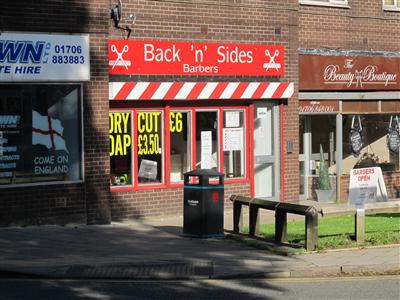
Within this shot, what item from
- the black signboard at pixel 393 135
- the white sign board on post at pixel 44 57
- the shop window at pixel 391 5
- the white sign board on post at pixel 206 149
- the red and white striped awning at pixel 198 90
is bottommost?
the white sign board on post at pixel 206 149

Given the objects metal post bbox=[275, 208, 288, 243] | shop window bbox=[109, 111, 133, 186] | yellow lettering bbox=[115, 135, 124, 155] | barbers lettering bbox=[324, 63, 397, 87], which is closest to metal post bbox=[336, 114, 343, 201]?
barbers lettering bbox=[324, 63, 397, 87]

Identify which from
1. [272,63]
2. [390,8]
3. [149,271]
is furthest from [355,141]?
[149,271]

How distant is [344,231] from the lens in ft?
45.0

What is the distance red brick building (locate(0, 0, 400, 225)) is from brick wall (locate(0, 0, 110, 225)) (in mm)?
22

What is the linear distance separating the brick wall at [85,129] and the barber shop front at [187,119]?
509mm

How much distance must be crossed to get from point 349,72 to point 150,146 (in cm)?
617

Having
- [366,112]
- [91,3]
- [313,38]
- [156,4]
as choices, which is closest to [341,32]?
[313,38]

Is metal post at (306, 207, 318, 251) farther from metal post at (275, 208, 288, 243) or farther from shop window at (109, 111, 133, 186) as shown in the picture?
shop window at (109, 111, 133, 186)

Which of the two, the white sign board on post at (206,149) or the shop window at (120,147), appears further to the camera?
the white sign board on post at (206,149)

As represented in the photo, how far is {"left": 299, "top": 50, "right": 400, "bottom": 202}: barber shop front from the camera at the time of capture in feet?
62.2

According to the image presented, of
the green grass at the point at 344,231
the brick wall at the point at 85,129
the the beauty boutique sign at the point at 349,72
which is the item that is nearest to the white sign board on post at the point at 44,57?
the brick wall at the point at 85,129

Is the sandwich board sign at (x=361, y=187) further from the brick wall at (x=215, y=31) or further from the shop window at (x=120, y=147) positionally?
the shop window at (x=120, y=147)

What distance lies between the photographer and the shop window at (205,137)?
670 inches

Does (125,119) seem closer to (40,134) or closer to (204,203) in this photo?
(40,134)
